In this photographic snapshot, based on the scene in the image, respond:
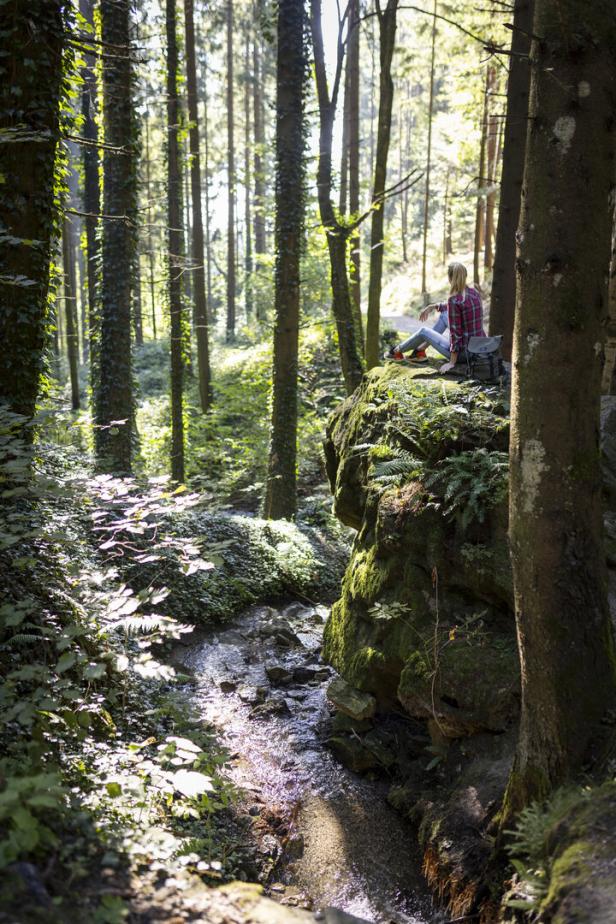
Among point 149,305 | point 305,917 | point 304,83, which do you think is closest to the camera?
point 305,917

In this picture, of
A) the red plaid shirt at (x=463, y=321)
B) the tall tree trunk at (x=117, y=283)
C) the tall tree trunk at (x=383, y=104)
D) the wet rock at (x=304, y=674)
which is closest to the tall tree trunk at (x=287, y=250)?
the tall tree trunk at (x=383, y=104)

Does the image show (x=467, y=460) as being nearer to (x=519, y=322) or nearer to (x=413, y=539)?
(x=413, y=539)

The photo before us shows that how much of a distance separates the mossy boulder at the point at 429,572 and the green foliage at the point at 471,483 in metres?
0.02

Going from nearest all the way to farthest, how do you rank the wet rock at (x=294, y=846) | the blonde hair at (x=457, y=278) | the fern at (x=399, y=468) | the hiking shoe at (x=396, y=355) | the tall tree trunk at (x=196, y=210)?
the wet rock at (x=294, y=846), the fern at (x=399, y=468), the blonde hair at (x=457, y=278), the hiking shoe at (x=396, y=355), the tall tree trunk at (x=196, y=210)

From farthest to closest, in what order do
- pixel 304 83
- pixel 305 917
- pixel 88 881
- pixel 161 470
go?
pixel 161 470, pixel 304 83, pixel 305 917, pixel 88 881

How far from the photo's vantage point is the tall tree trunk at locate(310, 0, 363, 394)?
503 inches

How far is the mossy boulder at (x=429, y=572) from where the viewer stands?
4918 mm

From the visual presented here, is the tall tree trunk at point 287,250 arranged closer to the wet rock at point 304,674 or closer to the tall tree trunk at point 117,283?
the tall tree trunk at point 117,283

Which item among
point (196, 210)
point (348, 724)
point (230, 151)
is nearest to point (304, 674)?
point (348, 724)

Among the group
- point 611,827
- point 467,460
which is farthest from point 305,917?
point 467,460

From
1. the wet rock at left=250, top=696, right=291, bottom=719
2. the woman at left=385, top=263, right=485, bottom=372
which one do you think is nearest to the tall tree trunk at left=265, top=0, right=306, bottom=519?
the woman at left=385, top=263, right=485, bottom=372

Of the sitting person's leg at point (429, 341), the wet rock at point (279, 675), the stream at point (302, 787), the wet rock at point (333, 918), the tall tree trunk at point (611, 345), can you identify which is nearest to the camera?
the wet rock at point (333, 918)

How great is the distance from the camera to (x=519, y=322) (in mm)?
3523

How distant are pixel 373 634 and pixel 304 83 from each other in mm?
10531
